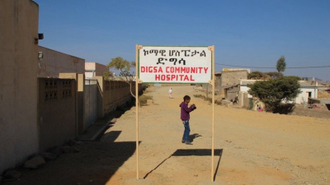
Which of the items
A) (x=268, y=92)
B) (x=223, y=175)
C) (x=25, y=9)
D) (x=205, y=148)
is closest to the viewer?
(x=223, y=175)

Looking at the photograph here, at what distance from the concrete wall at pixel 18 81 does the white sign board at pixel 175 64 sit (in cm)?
239

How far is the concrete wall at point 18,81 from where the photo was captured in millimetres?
5250

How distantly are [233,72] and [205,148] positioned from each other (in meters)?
47.8

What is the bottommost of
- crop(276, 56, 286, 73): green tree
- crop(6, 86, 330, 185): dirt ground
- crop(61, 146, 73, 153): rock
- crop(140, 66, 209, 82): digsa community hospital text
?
crop(6, 86, 330, 185): dirt ground

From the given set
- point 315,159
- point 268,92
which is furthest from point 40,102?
point 268,92

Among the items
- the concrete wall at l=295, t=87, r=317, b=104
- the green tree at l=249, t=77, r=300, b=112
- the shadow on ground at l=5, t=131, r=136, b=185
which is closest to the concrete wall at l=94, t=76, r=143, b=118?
the shadow on ground at l=5, t=131, r=136, b=185

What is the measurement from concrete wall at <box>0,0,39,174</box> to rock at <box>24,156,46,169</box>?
0.18 metres

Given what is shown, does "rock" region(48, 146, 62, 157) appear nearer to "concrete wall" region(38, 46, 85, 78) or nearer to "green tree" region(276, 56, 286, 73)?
"concrete wall" region(38, 46, 85, 78)

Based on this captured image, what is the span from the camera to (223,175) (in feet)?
18.8


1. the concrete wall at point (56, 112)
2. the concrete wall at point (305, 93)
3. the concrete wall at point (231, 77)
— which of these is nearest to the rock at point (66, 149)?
the concrete wall at point (56, 112)

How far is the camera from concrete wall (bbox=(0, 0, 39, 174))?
17.2ft

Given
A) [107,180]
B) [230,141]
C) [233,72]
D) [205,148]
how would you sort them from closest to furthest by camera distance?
[107,180] < [205,148] < [230,141] < [233,72]

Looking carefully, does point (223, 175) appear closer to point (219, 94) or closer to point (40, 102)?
point (40, 102)

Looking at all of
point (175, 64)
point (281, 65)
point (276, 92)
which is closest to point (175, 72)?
point (175, 64)
